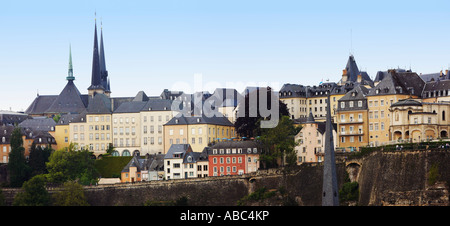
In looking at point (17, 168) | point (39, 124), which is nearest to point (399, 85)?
point (17, 168)

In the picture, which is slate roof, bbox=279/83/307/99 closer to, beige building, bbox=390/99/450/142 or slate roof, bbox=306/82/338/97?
slate roof, bbox=306/82/338/97

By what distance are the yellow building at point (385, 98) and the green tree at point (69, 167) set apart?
32.1m

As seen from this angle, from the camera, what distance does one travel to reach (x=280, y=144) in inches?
3620

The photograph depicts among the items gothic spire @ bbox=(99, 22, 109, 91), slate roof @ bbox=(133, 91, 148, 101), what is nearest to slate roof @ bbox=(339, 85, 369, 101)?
slate roof @ bbox=(133, 91, 148, 101)

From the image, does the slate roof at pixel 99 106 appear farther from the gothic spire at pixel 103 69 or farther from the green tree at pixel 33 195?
the gothic spire at pixel 103 69

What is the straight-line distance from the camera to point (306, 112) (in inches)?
4700

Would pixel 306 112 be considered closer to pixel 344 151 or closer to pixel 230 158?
pixel 230 158

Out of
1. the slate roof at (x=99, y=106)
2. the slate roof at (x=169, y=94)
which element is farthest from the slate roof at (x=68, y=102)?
the slate roof at (x=99, y=106)

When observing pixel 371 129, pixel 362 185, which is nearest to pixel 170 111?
pixel 371 129

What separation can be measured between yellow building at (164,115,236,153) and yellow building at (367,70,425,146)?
851 inches

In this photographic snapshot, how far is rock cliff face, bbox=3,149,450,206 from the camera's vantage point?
235 feet

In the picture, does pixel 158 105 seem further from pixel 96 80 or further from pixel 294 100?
pixel 96 80
